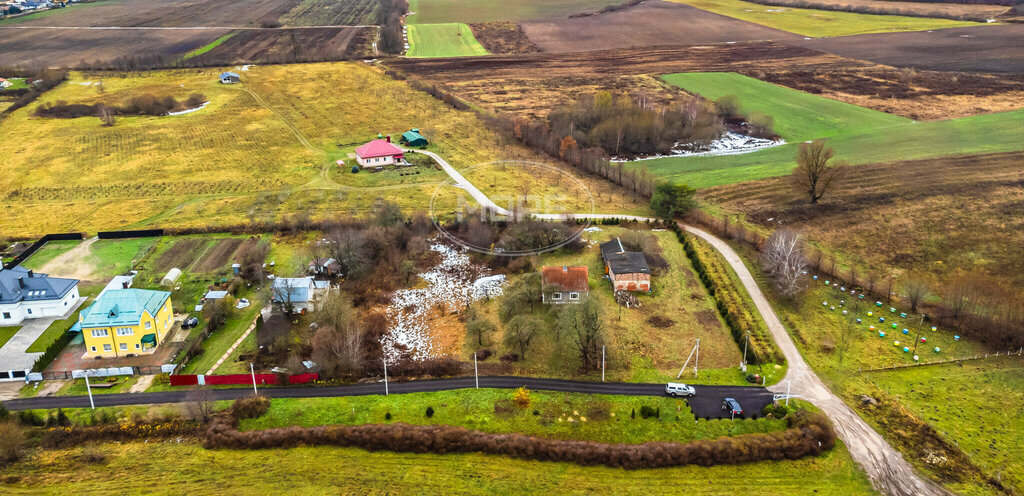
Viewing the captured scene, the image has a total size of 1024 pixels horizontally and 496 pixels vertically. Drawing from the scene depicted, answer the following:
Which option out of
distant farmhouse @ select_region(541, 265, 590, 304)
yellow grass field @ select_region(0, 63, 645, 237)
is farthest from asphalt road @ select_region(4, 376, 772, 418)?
yellow grass field @ select_region(0, 63, 645, 237)

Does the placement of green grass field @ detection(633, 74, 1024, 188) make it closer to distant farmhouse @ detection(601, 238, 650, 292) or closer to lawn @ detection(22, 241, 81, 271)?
distant farmhouse @ detection(601, 238, 650, 292)

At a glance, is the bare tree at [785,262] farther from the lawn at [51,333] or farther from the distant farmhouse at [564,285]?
the lawn at [51,333]

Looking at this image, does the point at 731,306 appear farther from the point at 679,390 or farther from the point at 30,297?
the point at 30,297

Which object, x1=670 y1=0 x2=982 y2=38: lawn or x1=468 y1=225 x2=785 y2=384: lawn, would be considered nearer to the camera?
x1=468 y1=225 x2=785 y2=384: lawn

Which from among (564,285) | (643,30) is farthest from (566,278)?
(643,30)

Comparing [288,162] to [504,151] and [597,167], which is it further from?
[597,167]
